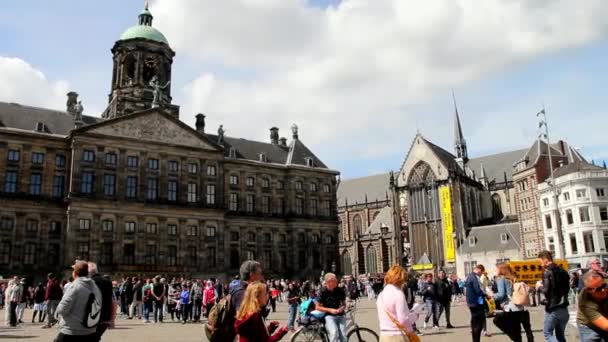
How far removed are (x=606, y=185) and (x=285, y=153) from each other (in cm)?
3363

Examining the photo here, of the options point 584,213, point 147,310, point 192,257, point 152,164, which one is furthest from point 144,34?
point 584,213

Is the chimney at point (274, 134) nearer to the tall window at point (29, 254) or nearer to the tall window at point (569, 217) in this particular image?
the tall window at point (29, 254)

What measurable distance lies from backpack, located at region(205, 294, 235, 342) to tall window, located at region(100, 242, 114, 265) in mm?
41231

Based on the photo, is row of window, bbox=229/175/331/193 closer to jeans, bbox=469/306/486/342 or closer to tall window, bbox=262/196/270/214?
tall window, bbox=262/196/270/214

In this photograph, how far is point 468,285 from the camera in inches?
482

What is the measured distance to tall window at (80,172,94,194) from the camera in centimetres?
4453

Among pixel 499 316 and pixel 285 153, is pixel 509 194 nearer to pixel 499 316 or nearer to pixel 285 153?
pixel 285 153

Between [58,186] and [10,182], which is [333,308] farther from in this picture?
[10,182]

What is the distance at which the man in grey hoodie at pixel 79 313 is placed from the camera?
6711 millimetres

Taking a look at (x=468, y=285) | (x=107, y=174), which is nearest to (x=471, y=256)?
(x=107, y=174)

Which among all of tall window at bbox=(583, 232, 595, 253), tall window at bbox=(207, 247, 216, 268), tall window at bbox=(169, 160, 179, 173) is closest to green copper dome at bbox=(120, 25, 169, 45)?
tall window at bbox=(169, 160, 179, 173)

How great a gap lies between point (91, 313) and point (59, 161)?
42635 mm

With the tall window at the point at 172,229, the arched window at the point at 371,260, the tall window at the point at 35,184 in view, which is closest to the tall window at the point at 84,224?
the tall window at the point at 35,184

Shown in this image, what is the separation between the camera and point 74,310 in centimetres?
673
